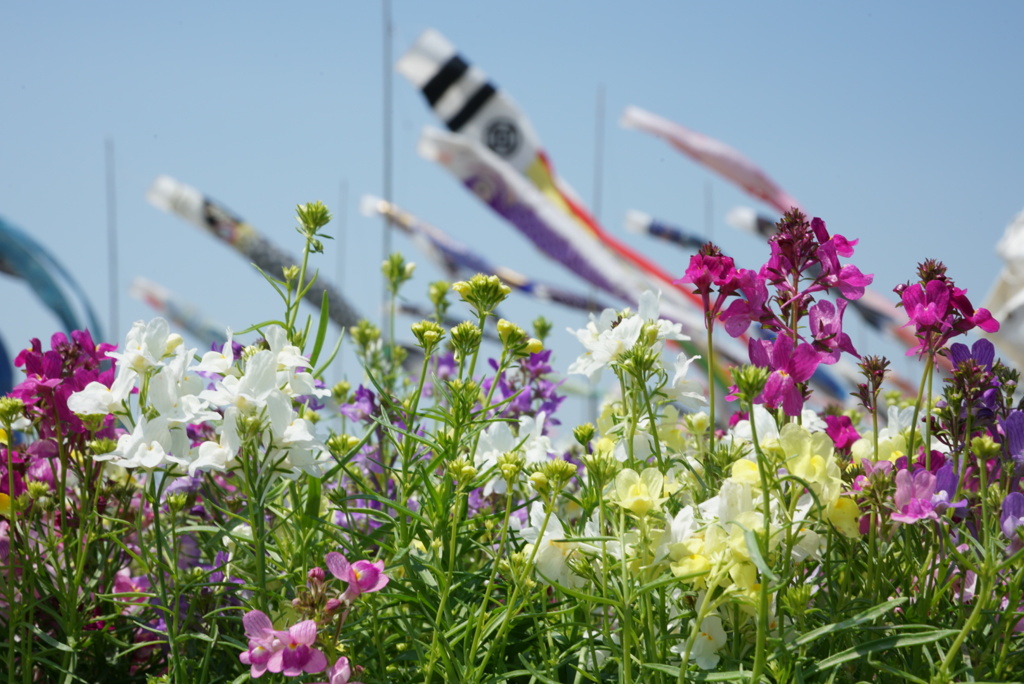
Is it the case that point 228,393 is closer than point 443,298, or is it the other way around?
point 228,393

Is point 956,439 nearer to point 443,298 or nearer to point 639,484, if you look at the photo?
point 639,484

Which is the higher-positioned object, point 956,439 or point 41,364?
point 956,439

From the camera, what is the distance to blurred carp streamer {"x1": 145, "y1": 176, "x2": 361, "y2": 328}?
301 inches

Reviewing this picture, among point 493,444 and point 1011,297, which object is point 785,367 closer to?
point 493,444

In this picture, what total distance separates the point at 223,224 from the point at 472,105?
274cm

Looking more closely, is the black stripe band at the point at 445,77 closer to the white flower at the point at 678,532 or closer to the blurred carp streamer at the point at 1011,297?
the blurred carp streamer at the point at 1011,297

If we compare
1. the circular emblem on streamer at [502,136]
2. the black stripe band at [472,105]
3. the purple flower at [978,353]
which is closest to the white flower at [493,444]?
the purple flower at [978,353]

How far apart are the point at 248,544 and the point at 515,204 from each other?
24.7 feet

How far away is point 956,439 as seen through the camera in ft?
2.99

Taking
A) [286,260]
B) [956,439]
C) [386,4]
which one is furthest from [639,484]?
[286,260]

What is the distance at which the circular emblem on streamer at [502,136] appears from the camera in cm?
909

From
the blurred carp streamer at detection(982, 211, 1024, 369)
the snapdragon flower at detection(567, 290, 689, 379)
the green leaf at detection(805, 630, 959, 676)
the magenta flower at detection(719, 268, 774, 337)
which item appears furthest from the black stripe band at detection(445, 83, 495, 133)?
the green leaf at detection(805, 630, 959, 676)

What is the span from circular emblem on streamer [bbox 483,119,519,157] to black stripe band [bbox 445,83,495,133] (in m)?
0.23

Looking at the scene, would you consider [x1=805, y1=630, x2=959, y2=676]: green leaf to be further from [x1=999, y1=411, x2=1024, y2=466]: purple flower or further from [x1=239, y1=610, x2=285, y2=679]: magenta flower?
[x1=239, y1=610, x2=285, y2=679]: magenta flower
